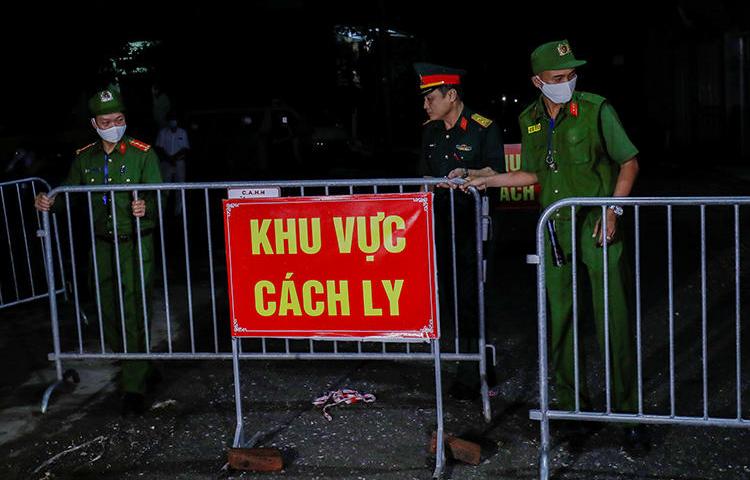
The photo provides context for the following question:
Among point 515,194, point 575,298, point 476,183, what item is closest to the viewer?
point 575,298

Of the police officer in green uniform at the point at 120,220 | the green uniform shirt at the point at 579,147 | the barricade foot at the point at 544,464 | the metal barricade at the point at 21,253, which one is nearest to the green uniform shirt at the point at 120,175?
the police officer in green uniform at the point at 120,220

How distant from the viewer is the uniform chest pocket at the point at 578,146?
17.9 ft

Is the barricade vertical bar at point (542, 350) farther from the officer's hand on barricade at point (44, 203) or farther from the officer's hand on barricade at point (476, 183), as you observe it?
the officer's hand on barricade at point (44, 203)

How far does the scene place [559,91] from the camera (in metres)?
5.49

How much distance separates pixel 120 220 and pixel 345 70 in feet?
130

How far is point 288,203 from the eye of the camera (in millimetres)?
5449

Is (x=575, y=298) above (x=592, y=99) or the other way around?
the other way around

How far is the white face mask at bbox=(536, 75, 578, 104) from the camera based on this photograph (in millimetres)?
5473

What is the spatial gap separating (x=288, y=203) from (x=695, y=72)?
22609mm

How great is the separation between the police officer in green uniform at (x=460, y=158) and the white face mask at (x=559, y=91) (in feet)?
2.77

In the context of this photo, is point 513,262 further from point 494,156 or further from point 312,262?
point 312,262

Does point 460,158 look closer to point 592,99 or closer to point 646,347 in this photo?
point 592,99

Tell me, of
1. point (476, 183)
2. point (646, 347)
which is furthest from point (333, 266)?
point (646, 347)

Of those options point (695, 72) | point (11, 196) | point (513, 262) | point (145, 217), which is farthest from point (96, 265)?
point (695, 72)
